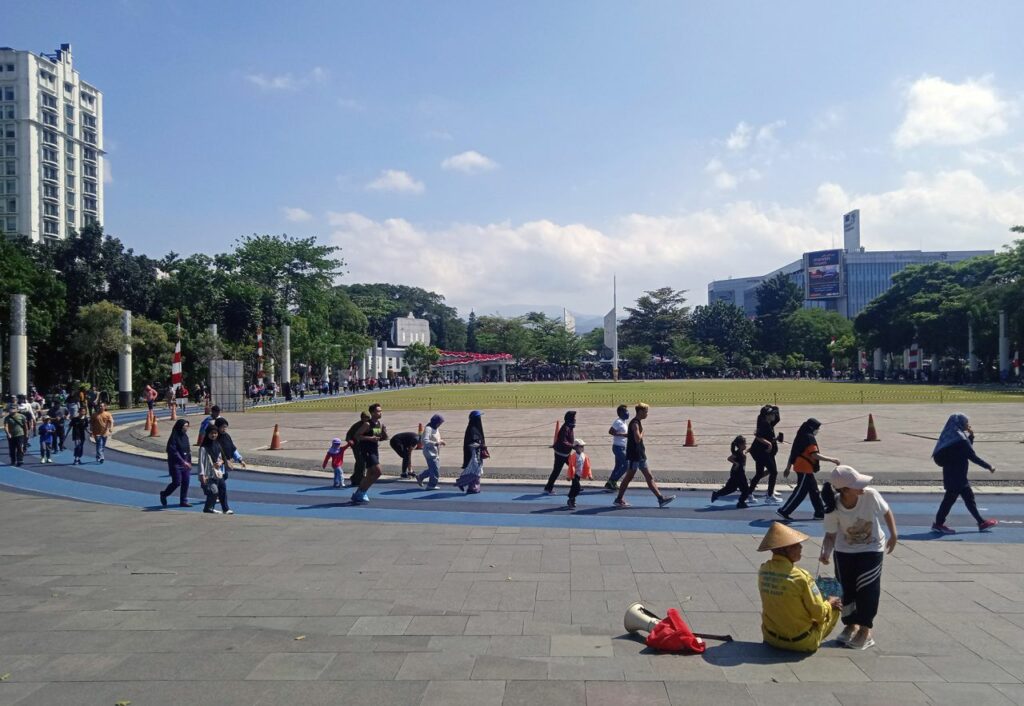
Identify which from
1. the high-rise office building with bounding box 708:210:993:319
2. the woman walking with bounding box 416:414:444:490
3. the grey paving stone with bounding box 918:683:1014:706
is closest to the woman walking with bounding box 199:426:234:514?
the woman walking with bounding box 416:414:444:490

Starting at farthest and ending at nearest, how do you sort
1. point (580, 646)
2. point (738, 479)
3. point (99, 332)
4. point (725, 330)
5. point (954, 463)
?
point (725, 330) → point (99, 332) → point (738, 479) → point (954, 463) → point (580, 646)

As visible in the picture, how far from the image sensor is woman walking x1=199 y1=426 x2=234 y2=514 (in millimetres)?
12414

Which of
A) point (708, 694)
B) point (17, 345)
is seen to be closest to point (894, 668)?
point (708, 694)

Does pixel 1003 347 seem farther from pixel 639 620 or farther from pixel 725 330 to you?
pixel 639 620

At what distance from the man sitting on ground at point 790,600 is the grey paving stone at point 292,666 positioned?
3.36 meters

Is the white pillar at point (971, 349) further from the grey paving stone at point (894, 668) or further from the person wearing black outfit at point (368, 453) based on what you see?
the grey paving stone at point (894, 668)

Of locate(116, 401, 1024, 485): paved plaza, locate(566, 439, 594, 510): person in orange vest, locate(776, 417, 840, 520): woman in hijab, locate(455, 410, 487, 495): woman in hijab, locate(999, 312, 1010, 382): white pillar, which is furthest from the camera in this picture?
locate(999, 312, 1010, 382): white pillar

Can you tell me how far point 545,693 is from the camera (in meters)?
5.32

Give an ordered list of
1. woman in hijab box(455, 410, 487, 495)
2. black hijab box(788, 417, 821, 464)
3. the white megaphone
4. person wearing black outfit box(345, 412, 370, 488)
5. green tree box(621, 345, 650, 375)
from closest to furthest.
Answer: the white megaphone
black hijab box(788, 417, 821, 464)
person wearing black outfit box(345, 412, 370, 488)
woman in hijab box(455, 410, 487, 495)
green tree box(621, 345, 650, 375)

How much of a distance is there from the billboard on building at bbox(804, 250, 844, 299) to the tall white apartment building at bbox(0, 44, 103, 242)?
11576 centimetres

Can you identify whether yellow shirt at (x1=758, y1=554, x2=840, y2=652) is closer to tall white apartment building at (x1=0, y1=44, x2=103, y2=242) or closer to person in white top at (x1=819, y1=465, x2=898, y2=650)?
person in white top at (x1=819, y1=465, x2=898, y2=650)

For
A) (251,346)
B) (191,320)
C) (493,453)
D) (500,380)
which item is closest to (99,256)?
(191,320)

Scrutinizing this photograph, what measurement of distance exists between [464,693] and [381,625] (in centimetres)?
173

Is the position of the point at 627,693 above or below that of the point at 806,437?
below
